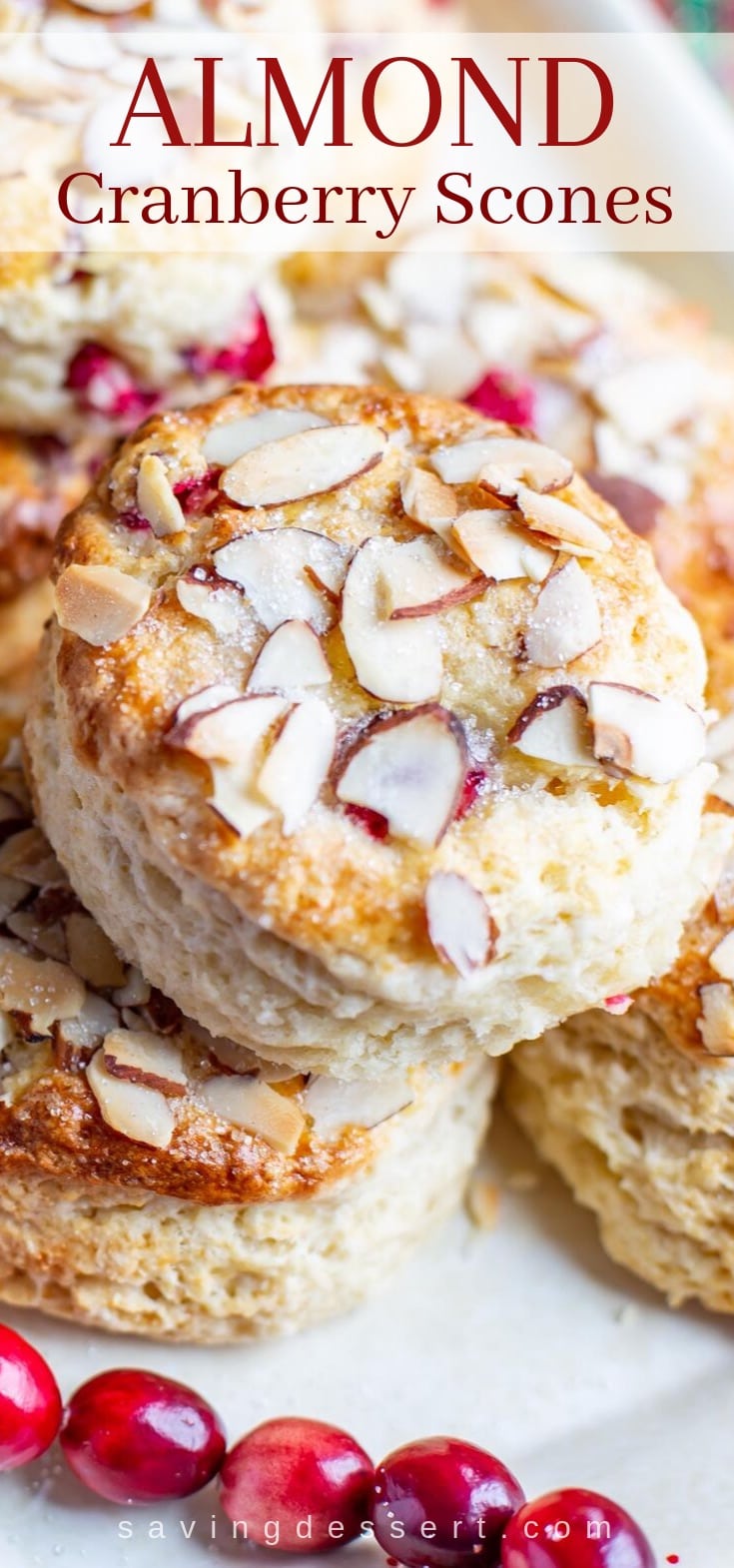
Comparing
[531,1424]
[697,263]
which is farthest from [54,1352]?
[697,263]

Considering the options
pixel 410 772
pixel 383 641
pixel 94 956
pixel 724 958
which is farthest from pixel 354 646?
pixel 724 958

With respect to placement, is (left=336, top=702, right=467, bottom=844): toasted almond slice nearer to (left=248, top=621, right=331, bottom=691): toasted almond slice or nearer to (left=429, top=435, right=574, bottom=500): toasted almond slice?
(left=248, top=621, right=331, bottom=691): toasted almond slice

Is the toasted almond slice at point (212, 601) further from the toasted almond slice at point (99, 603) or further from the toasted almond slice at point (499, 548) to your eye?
the toasted almond slice at point (499, 548)

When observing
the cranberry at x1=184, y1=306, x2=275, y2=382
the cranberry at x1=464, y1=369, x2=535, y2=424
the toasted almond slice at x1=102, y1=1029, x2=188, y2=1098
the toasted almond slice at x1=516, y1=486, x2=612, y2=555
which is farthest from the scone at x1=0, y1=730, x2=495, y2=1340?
the cranberry at x1=464, y1=369, x2=535, y2=424

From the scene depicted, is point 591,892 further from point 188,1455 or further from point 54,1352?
point 54,1352

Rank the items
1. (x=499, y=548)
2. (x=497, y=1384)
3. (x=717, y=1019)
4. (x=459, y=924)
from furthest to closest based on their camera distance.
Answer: (x=497, y=1384) → (x=717, y=1019) → (x=499, y=548) → (x=459, y=924)

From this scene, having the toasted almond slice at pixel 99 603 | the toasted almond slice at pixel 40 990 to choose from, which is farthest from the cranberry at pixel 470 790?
the toasted almond slice at pixel 40 990

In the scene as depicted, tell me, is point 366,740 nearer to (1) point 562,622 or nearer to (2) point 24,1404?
(1) point 562,622
